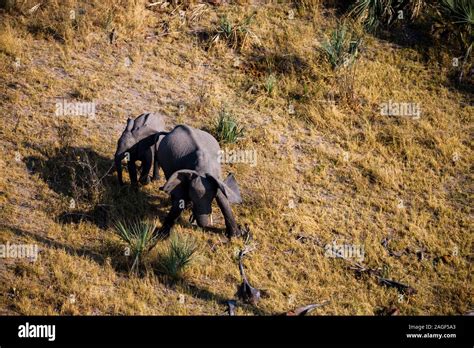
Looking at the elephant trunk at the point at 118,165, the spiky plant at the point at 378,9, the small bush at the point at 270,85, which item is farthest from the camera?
the spiky plant at the point at 378,9

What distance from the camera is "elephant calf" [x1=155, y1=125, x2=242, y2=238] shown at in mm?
11344

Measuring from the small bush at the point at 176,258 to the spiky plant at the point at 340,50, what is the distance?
7199 millimetres

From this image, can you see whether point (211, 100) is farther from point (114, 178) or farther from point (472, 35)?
point (472, 35)

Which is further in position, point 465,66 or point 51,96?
point 465,66

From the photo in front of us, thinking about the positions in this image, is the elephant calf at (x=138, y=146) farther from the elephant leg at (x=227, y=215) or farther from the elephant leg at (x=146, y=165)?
the elephant leg at (x=227, y=215)

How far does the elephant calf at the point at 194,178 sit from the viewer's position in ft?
37.2

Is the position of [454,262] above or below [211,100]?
below

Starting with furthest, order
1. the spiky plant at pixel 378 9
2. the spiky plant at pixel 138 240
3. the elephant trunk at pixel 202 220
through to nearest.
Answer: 1. the spiky plant at pixel 378 9
2. the elephant trunk at pixel 202 220
3. the spiky plant at pixel 138 240

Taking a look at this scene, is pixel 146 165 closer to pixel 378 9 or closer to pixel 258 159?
pixel 258 159

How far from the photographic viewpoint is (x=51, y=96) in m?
15.2

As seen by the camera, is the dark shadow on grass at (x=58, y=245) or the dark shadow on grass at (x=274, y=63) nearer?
the dark shadow on grass at (x=58, y=245)

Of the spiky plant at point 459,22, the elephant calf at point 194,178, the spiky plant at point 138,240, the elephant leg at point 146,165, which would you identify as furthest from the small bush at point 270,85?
the spiky plant at point 138,240

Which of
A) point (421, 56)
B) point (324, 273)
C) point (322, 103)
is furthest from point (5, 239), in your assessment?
point (421, 56)

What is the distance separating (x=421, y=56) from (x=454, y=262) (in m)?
7.04
